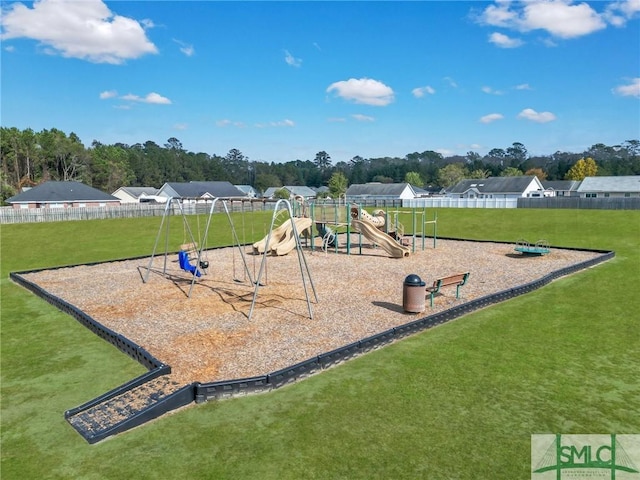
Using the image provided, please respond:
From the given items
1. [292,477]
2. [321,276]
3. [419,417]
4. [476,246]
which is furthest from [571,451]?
[476,246]

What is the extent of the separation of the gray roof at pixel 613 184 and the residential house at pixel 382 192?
30.3 metres

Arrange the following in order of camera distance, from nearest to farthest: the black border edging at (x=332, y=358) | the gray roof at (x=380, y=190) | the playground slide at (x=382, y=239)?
the black border edging at (x=332, y=358)
the playground slide at (x=382, y=239)
the gray roof at (x=380, y=190)

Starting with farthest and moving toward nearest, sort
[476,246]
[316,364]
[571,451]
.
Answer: [476,246]
[316,364]
[571,451]

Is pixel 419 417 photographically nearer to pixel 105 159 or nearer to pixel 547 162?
pixel 105 159

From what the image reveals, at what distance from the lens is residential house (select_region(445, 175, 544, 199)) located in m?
78.1

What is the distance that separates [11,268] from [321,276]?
47.6 feet

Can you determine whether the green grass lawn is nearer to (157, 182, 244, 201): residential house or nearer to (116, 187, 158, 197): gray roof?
(157, 182, 244, 201): residential house

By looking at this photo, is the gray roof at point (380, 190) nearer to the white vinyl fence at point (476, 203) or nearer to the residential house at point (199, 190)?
the residential house at point (199, 190)

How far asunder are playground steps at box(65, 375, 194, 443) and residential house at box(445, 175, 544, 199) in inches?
3156

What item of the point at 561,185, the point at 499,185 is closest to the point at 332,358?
the point at 499,185

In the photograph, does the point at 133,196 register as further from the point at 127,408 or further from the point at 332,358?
the point at 127,408

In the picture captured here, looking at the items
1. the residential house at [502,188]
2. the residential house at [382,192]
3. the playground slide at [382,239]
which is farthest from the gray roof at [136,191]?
the playground slide at [382,239]

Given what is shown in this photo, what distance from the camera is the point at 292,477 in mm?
5117

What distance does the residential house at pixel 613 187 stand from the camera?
64.7 meters
